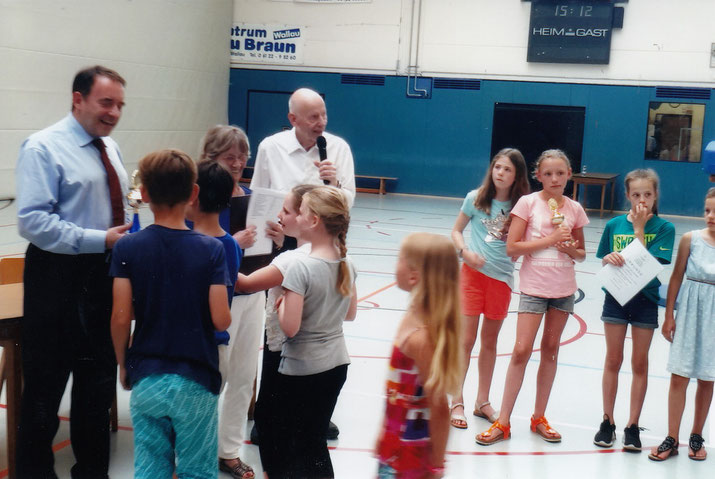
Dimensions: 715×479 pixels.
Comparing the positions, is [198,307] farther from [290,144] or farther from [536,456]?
[536,456]

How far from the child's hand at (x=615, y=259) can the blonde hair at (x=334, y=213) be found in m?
1.70

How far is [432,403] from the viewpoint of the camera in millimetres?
2301

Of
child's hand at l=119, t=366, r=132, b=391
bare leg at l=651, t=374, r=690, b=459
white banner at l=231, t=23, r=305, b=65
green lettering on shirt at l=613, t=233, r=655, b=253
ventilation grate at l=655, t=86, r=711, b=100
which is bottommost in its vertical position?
bare leg at l=651, t=374, r=690, b=459

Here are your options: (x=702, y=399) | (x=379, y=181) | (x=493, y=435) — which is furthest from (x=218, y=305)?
(x=379, y=181)

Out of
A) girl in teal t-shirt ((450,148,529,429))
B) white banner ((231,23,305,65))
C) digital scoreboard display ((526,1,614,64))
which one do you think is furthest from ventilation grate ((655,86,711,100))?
girl in teal t-shirt ((450,148,529,429))

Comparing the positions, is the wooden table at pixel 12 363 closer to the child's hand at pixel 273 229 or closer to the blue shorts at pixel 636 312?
the child's hand at pixel 273 229

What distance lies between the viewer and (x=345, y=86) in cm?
1783

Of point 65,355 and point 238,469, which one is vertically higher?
point 65,355

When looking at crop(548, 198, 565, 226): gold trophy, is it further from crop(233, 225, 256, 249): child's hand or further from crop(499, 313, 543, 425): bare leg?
crop(233, 225, 256, 249): child's hand

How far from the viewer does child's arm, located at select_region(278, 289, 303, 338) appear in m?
2.72

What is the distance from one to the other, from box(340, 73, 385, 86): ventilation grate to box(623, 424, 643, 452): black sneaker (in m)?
14.3

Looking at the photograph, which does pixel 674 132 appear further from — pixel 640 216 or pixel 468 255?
pixel 468 255

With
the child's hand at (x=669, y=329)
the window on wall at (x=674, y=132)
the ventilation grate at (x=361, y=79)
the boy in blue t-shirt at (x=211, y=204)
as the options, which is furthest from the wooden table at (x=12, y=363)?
the window on wall at (x=674, y=132)

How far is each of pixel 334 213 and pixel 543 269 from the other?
1675mm
